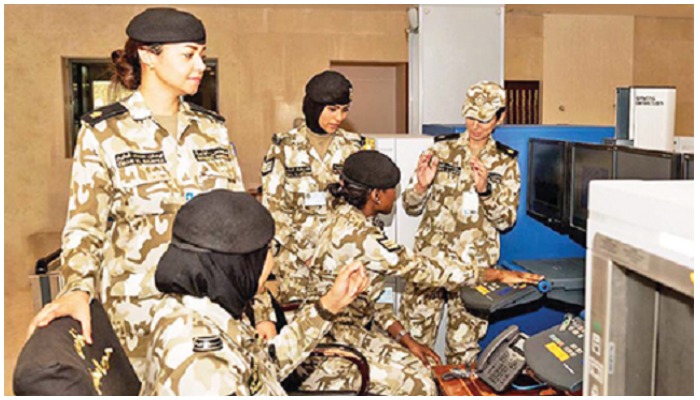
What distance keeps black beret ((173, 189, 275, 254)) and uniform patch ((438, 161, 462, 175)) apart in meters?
1.94

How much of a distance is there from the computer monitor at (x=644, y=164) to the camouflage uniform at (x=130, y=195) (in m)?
1.18

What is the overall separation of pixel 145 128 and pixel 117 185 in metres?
0.17

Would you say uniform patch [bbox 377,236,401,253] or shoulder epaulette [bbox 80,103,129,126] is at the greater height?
shoulder epaulette [bbox 80,103,129,126]

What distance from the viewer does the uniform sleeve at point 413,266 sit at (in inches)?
93.4

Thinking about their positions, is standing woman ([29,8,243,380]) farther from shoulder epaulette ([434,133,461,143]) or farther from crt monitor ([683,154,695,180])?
shoulder epaulette ([434,133,461,143])

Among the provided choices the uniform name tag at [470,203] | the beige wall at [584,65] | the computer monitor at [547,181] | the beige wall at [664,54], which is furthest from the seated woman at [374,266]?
the beige wall at [664,54]

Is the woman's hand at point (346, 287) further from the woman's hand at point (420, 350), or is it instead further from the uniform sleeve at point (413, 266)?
the woman's hand at point (420, 350)

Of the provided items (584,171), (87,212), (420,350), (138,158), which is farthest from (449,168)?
(87,212)

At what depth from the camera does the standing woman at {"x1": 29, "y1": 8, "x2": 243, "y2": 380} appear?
182 cm

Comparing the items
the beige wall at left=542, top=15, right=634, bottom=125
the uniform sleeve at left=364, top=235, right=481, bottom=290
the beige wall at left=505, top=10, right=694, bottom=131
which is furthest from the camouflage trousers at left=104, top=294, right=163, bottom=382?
the beige wall at left=542, top=15, right=634, bottom=125

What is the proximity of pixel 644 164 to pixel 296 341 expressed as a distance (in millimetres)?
1124

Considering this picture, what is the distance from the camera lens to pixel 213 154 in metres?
1.98

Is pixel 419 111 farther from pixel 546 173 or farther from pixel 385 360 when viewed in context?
pixel 385 360

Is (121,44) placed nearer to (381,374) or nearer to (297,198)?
(297,198)
